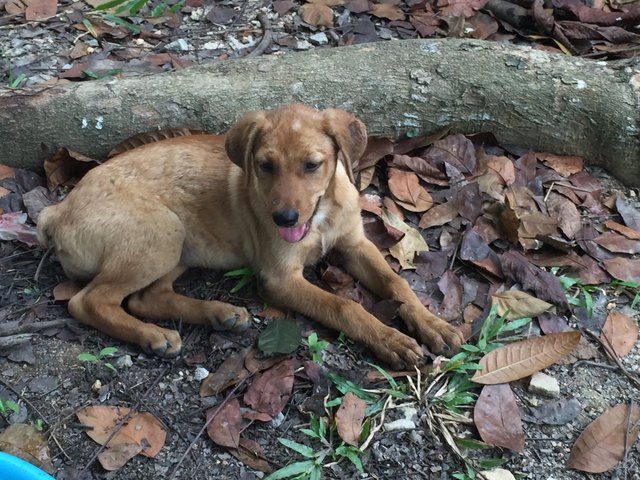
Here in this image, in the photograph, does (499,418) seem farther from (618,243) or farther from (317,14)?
(317,14)

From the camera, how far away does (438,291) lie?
13.2 feet

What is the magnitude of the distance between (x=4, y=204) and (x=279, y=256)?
196 centimetres

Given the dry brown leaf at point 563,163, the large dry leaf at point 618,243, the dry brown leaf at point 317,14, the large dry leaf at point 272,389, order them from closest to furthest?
the large dry leaf at point 272,389 → the large dry leaf at point 618,243 → the dry brown leaf at point 563,163 → the dry brown leaf at point 317,14

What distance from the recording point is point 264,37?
569cm

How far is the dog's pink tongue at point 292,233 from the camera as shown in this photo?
12.1 ft

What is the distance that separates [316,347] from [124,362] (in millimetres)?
1051

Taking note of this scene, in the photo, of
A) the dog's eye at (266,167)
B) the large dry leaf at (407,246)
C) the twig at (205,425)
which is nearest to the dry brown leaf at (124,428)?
the twig at (205,425)

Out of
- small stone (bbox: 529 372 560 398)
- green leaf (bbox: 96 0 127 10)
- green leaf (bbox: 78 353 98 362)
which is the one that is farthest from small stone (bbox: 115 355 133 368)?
green leaf (bbox: 96 0 127 10)

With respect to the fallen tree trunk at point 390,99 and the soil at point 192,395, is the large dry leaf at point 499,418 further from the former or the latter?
the fallen tree trunk at point 390,99

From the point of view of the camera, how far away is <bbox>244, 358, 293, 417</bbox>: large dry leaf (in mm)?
3363

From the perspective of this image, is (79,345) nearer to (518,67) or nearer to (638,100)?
(518,67)

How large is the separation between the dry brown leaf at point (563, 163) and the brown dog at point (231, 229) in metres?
1.60

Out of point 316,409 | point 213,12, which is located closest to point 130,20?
point 213,12

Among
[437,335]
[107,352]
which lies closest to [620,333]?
[437,335]
